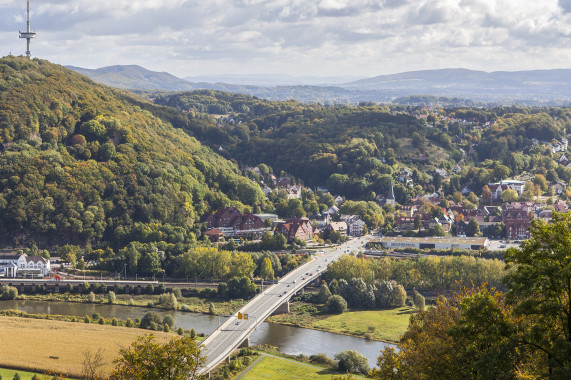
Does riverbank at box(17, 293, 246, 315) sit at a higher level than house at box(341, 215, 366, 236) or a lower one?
lower

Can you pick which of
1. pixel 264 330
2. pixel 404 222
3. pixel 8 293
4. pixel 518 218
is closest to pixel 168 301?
pixel 264 330

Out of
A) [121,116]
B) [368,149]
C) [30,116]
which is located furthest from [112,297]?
[368,149]

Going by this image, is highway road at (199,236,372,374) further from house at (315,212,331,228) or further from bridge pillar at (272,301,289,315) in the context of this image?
house at (315,212,331,228)

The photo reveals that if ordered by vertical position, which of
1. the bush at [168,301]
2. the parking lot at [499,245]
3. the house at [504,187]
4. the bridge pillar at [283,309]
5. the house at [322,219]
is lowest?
the bush at [168,301]

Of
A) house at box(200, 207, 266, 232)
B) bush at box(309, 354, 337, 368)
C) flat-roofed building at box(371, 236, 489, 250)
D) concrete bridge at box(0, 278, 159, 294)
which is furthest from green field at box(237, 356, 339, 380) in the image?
house at box(200, 207, 266, 232)

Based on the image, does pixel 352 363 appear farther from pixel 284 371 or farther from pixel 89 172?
pixel 89 172

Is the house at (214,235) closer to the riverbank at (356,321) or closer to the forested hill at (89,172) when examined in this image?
the forested hill at (89,172)

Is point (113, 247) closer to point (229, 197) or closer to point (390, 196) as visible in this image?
point (229, 197)

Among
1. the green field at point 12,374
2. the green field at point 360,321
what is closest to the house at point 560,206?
the green field at point 360,321
